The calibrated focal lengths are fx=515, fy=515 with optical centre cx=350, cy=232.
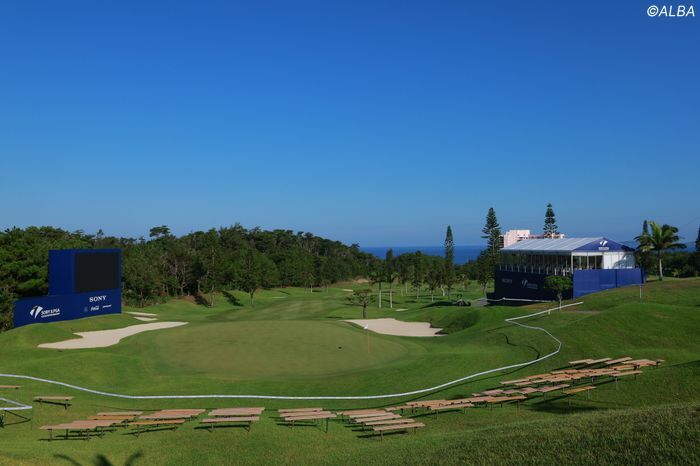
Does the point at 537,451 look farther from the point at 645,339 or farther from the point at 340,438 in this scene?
the point at 645,339

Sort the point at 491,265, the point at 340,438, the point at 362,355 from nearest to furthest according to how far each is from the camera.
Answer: the point at 340,438
the point at 362,355
the point at 491,265

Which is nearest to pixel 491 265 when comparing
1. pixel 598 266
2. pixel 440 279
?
pixel 440 279

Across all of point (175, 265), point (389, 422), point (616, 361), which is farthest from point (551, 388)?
point (175, 265)

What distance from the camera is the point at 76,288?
173ft

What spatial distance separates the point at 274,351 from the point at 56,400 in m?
13.7

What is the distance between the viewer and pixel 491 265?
364 feet

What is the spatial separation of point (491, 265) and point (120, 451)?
102 m

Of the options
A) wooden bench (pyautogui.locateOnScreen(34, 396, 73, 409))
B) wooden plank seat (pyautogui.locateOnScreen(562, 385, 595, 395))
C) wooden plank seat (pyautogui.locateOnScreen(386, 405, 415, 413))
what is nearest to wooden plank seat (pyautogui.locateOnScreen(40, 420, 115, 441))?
wooden bench (pyautogui.locateOnScreen(34, 396, 73, 409))

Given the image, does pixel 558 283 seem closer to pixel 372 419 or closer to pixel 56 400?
pixel 372 419

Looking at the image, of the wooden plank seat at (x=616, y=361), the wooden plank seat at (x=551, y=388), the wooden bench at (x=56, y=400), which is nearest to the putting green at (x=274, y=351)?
the wooden bench at (x=56, y=400)

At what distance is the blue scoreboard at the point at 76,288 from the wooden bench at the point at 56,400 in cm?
2942

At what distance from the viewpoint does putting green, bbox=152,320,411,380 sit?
101ft

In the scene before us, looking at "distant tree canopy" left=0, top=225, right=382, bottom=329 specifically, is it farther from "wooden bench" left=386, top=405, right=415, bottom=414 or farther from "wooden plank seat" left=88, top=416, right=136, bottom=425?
"wooden bench" left=386, top=405, right=415, bottom=414

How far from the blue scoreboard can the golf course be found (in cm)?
271
